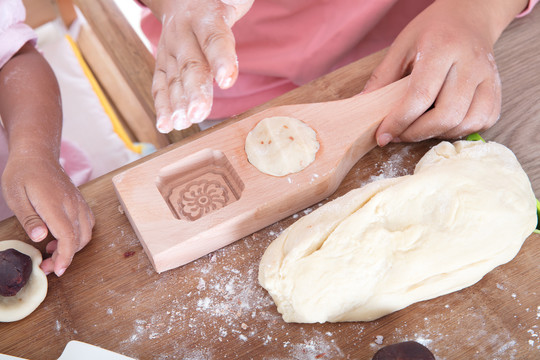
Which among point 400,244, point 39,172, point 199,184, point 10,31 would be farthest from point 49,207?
point 400,244

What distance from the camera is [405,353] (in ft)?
2.39

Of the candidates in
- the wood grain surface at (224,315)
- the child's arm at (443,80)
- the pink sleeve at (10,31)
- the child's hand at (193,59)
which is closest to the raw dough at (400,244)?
A: the wood grain surface at (224,315)

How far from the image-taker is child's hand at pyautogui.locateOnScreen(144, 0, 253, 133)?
2.81 ft

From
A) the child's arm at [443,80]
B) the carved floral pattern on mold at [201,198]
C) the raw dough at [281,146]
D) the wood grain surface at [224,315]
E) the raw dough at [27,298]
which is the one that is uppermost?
the child's arm at [443,80]

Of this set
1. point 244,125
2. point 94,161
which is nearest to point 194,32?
point 244,125

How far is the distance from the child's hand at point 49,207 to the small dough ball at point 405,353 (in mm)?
603

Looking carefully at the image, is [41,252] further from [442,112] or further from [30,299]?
[442,112]

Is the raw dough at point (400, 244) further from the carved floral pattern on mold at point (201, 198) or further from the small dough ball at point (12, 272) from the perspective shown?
the small dough ball at point (12, 272)

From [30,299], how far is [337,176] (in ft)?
2.08

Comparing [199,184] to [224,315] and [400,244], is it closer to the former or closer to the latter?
[224,315]

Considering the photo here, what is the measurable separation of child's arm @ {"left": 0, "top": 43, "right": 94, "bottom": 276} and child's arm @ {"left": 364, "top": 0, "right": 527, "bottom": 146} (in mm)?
657

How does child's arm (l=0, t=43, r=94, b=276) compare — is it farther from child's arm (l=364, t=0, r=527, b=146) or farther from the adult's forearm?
child's arm (l=364, t=0, r=527, b=146)

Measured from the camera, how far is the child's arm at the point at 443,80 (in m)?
1.02

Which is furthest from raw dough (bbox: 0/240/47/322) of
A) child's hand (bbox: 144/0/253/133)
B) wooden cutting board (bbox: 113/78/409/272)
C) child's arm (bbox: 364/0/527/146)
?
child's arm (bbox: 364/0/527/146)
